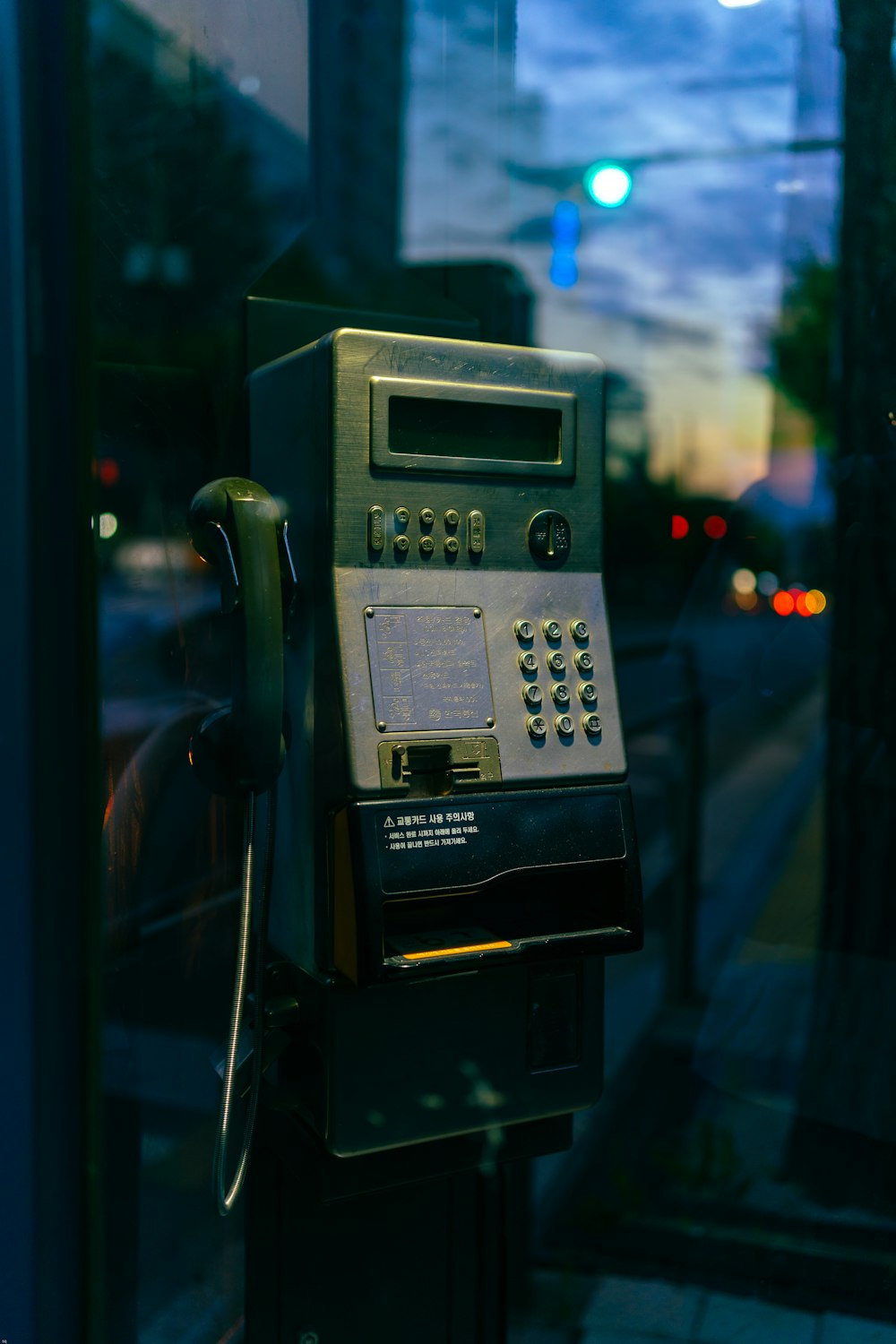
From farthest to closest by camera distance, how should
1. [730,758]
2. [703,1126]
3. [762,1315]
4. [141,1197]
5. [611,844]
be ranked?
[730,758], [703,1126], [762,1315], [141,1197], [611,844]

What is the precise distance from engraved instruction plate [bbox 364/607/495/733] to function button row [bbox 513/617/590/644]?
0.04 m

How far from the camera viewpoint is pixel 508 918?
4.07ft

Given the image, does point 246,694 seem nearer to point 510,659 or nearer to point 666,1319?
point 510,659

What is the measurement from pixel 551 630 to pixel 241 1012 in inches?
19.5

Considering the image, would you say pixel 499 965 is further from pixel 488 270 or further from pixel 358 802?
pixel 488 270

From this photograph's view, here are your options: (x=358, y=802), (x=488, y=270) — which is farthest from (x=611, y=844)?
(x=488, y=270)

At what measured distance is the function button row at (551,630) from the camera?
1.21 metres

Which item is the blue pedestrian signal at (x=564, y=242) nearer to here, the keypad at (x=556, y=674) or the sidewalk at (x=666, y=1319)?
the keypad at (x=556, y=674)

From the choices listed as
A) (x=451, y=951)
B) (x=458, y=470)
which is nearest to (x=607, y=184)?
(x=458, y=470)

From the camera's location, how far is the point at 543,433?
126cm

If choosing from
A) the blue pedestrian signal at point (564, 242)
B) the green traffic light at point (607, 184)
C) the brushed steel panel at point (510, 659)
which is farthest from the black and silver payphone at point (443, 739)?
the green traffic light at point (607, 184)

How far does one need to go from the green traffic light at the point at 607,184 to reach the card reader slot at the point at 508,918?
1.43m

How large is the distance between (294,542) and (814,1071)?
1.59 meters

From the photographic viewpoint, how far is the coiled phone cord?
1.20m
